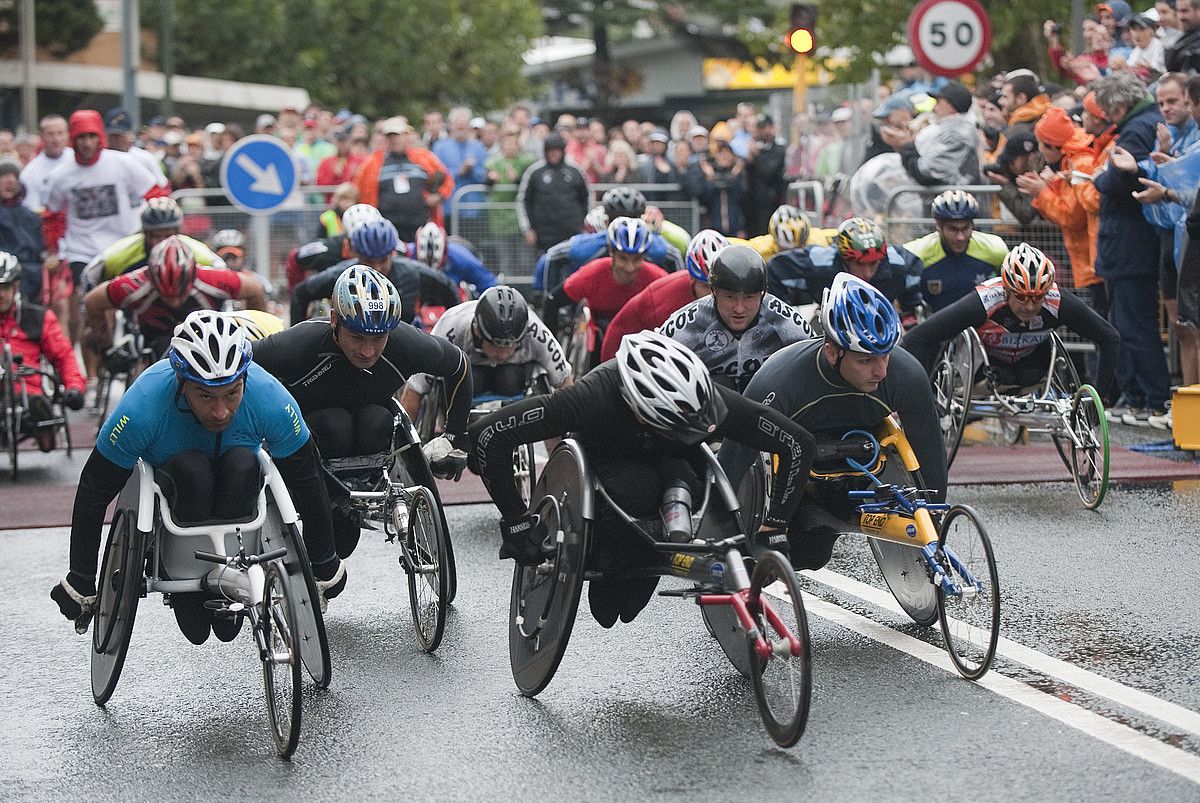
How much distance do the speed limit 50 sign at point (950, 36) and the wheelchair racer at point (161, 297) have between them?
7.77 metres

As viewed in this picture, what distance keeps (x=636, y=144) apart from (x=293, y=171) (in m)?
7.26

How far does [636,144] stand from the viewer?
25641 mm

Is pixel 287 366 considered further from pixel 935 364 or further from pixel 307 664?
pixel 935 364

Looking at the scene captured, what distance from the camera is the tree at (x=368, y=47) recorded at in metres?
49.2

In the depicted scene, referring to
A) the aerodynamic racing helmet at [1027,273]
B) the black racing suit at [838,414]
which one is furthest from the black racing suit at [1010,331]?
the black racing suit at [838,414]

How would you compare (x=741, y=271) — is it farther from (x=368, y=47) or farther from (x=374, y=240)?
(x=368, y=47)

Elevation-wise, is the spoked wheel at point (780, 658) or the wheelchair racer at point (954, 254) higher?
the wheelchair racer at point (954, 254)

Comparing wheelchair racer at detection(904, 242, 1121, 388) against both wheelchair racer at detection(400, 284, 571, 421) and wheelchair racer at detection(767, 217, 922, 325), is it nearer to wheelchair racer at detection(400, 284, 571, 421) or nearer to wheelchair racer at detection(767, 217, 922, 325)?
wheelchair racer at detection(767, 217, 922, 325)

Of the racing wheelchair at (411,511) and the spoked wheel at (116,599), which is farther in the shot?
the racing wheelchair at (411,511)

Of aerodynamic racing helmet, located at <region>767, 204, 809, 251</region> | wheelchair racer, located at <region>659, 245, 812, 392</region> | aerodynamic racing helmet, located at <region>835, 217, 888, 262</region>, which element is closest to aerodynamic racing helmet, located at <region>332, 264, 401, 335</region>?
wheelchair racer, located at <region>659, 245, 812, 392</region>

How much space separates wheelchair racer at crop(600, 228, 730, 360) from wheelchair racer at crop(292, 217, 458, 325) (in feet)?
4.61

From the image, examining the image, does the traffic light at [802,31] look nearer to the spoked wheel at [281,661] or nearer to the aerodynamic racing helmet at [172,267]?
the aerodynamic racing helmet at [172,267]

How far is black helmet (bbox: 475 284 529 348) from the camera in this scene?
10.5m

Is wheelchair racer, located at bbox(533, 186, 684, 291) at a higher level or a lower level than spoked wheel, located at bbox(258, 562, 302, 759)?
higher
